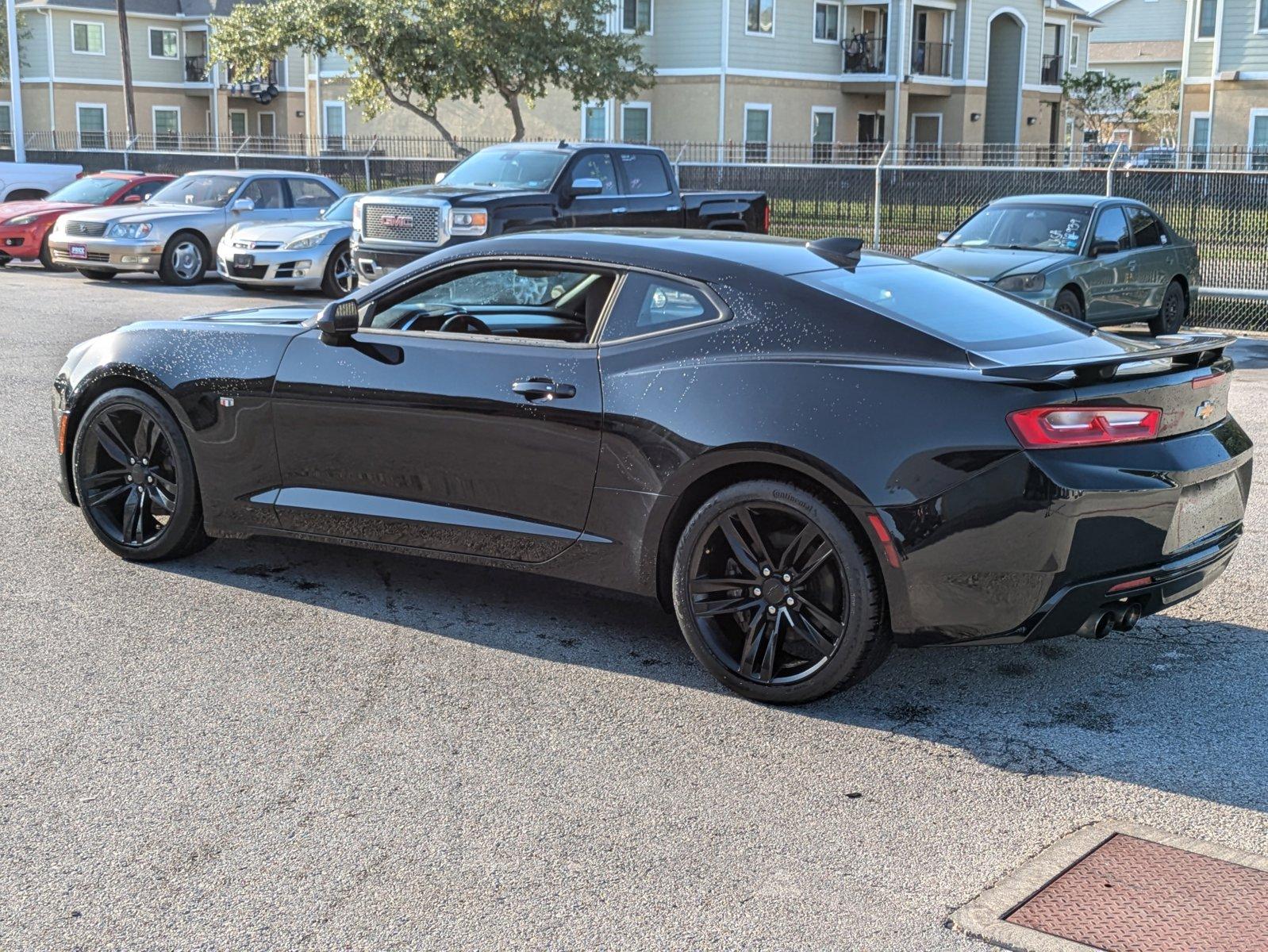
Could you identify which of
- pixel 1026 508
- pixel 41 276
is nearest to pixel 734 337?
pixel 1026 508

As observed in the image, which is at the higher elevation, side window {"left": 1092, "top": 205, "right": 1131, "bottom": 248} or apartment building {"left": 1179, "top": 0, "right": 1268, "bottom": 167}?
apartment building {"left": 1179, "top": 0, "right": 1268, "bottom": 167}

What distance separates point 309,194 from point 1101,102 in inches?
1585

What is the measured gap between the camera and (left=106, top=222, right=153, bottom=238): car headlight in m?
20.6

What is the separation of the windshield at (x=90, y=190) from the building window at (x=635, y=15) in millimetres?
21249

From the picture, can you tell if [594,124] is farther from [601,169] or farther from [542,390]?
[542,390]

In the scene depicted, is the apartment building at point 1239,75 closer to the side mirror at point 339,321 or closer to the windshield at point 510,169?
the windshield at point 510,169

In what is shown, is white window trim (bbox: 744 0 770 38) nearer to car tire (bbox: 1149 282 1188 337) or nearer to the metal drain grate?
car tire (bbox: 1149 282 1188 337)

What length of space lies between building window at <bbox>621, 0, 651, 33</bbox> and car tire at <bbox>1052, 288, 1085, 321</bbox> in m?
30.0

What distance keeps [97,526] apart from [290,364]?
1.33 m

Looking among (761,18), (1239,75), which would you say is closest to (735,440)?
(1239,75)

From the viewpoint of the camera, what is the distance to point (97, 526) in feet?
21.9

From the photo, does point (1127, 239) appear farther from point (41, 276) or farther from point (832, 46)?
point (832, 46)

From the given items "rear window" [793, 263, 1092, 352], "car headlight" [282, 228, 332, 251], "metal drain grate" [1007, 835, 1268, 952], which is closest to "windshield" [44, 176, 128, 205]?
"car headlight" [282, 228, 332, 251]

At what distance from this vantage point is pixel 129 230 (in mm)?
20641
